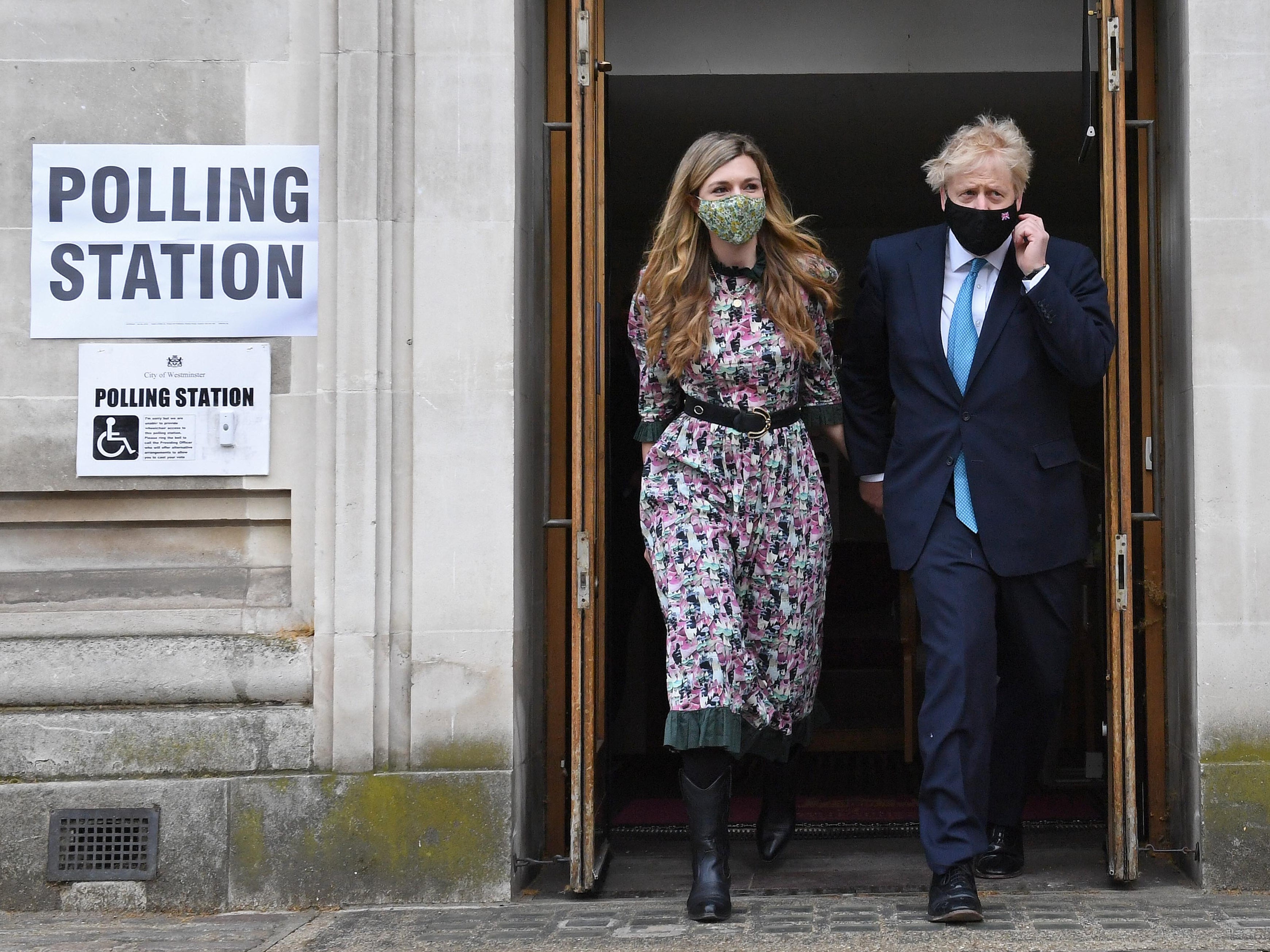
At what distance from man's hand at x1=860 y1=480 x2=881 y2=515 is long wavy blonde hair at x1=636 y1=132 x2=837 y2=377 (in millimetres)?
437

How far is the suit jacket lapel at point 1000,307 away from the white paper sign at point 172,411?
2058mm

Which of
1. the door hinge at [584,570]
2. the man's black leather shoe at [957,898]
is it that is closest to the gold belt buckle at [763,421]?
the door hinge at [584,570]

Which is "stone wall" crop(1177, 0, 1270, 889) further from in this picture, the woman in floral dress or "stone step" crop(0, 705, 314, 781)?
"stone step" crop(0, 705, 314, 781)

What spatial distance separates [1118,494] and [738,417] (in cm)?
109

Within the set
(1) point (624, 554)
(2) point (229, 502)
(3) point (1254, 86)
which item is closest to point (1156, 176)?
(3) point (1254, 86)

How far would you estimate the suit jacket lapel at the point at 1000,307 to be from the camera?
11.8 ft

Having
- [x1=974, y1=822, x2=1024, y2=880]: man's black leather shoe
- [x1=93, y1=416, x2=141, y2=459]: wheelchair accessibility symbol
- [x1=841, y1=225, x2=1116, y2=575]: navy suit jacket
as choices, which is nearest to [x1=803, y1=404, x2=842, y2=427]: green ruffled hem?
[x1=841, y1=225, x2=1116, y2=575]: navy suit jacket

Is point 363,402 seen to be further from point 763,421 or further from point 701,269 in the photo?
point 763,421

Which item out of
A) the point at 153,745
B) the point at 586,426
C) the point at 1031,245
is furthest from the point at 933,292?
the point at 153,745

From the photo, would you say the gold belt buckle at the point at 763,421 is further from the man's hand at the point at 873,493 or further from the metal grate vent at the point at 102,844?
the metal grate vent at the point at 102,844

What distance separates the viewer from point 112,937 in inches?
141

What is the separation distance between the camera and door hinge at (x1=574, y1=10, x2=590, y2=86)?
3.96m

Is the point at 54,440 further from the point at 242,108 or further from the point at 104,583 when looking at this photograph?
the point at 242,108

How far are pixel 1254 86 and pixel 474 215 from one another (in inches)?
88.7
